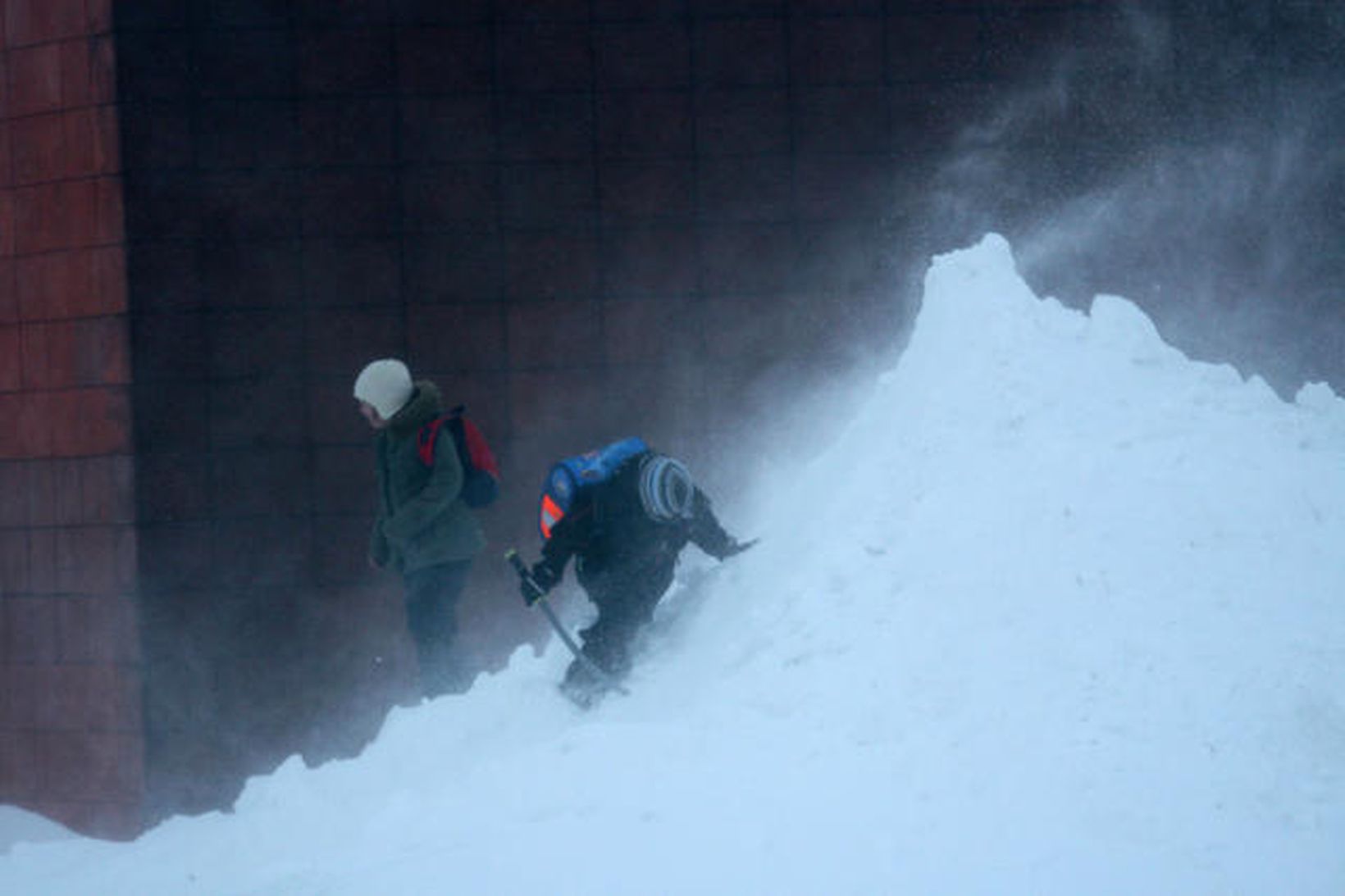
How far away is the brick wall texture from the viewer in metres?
6.50

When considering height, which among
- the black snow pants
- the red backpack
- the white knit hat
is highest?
the white knit hat

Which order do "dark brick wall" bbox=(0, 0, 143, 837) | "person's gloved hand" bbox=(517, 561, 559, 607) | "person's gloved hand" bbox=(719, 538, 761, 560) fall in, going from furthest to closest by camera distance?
"dark brick wall" bbox=(0, 0, 143, 837) → "person's gloved hand" bbox=(719, 538, 761, 560) → "person's gloved hand" bbox=(517, 561, 559, 607)

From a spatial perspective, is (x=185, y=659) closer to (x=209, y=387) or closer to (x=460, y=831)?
(x=209, y=387)

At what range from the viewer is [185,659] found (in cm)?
648

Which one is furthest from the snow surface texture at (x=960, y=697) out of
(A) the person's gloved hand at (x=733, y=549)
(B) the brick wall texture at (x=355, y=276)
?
(B) the brick wall texture at (x=355, y=276)

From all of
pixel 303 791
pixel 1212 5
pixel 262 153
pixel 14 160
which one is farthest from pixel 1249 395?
pixel 14 160

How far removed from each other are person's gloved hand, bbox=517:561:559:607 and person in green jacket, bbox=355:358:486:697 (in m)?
0.77

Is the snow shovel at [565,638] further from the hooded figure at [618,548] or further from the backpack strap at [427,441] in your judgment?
the backpack strap at [427,441]

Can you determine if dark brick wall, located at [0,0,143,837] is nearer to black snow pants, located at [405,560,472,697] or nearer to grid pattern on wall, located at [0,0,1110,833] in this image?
grid pattern on wall, located at [0,0,1110,833]

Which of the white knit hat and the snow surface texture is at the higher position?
the white knit hat

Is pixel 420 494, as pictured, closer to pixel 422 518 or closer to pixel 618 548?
pixel 422 518

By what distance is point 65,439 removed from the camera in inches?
261

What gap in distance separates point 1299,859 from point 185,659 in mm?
4766

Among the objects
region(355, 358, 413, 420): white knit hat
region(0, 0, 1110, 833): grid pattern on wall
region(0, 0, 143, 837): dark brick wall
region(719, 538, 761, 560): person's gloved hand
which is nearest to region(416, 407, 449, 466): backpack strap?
region(355, 358, 413, 420): white knit hat
